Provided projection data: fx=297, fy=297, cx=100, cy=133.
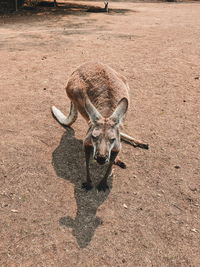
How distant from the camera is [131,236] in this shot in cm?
321

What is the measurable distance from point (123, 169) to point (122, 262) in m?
1.46

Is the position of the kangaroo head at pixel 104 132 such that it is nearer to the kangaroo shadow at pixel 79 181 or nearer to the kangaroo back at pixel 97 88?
the kangaroo back at pixel 97 88

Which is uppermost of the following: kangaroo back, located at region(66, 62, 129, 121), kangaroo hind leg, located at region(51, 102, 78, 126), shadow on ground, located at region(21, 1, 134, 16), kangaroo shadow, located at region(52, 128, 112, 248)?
kangaroo back, located at region(66, 62, 129, 121)

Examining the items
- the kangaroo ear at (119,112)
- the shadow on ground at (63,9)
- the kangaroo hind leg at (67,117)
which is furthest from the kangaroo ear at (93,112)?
the shadow on ground at (63,9)

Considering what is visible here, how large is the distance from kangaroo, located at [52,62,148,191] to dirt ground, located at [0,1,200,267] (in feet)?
1.09

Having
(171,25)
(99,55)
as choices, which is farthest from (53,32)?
(171,25)

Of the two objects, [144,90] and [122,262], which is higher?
[144,90]

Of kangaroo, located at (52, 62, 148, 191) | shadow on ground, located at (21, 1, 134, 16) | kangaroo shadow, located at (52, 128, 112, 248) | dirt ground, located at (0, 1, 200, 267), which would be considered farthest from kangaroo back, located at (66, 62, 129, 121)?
shadow on ground, located at (21, 1, 134, 16)

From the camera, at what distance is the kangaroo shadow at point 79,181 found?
3.25m

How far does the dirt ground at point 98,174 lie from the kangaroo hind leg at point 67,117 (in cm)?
15

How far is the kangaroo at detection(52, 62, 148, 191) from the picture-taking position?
10.7 feet

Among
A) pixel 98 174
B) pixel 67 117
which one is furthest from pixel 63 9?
pixel 98 174

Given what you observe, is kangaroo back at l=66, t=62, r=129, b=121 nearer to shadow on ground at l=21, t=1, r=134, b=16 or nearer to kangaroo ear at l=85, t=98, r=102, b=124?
kangaroo ear at l=85, t=98, r=102, b=124

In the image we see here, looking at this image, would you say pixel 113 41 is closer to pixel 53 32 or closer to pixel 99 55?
pixel 99 55
